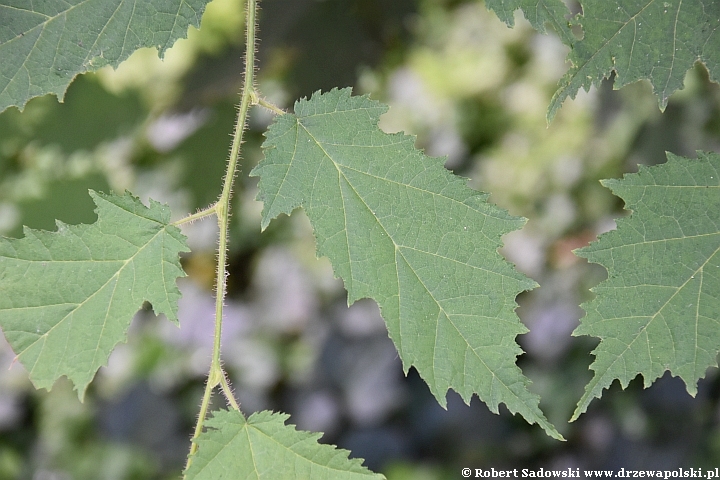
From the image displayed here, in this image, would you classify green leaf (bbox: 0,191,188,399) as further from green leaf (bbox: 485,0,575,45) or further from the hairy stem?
green leaf (bbox: 485,0,575,45)

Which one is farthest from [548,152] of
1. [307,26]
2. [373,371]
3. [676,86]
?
[676,86]

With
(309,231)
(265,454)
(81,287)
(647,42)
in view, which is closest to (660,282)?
(647,42)

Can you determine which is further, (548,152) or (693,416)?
(548,152)

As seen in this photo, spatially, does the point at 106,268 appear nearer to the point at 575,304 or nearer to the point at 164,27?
the point at 164,27

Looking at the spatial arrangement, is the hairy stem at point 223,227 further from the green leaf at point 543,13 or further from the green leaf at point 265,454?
the green leaf at point 543,13

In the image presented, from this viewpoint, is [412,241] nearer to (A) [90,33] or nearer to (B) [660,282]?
(B) [660,282]
